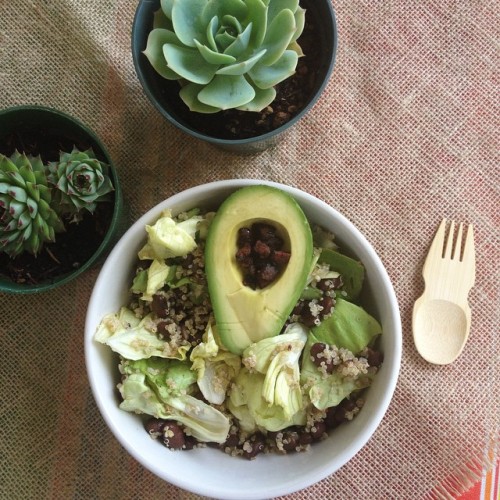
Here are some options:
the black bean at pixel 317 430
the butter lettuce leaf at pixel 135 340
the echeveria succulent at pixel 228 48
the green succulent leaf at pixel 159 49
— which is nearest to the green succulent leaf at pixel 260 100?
the echeveria succulent at pixel 228 48

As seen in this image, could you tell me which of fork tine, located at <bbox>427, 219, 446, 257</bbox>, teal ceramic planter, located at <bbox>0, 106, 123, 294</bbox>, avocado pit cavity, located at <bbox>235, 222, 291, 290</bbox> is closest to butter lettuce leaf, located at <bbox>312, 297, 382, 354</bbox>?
avocado pit cavity, located at <bbox>235, 222, 291, 290</bbox>

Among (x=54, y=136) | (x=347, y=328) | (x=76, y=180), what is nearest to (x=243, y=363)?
(x=347, y=328)

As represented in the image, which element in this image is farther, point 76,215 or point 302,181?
point 302,181

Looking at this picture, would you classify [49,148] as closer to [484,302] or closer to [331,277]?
[331,277]

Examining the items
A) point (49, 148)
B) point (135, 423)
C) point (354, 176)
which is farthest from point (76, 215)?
point (354, 176)

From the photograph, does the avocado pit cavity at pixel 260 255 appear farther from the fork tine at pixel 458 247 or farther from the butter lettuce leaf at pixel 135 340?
the fork tine at pixel 458 247
